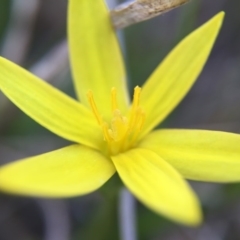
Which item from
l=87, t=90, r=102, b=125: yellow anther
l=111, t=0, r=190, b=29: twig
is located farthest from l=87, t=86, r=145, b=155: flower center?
l=111, t=0, r=190, b=29: twig

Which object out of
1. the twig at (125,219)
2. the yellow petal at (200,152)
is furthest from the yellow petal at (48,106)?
the twig at (125,219)

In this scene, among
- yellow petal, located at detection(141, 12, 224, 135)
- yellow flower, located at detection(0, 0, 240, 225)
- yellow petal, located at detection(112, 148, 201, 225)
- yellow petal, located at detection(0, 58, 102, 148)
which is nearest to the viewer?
yellow petal, located at detection(112, 148, 201, 225)

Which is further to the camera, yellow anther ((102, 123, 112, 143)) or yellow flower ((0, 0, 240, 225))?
yellow anther ((102, 123, 112, 143))

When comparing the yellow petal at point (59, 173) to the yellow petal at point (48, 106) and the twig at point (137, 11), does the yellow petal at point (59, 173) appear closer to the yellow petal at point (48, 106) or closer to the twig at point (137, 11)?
the yellow petal at point (48, 106)

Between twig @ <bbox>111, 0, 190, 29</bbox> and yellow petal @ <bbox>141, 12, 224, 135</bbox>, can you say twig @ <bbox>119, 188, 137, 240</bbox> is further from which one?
twig @ <bbox>111, 0, 190, 29</bbox>

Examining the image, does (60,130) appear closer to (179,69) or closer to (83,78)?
(83,78)
